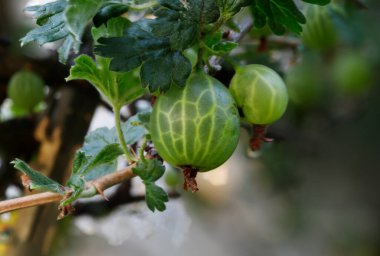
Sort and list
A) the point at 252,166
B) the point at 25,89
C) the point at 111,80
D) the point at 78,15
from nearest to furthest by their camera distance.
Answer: the point at 78,15 < the point at 111,80 < the point at 25,89 < the point at 252,166

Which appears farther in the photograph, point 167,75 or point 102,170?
point 102,170

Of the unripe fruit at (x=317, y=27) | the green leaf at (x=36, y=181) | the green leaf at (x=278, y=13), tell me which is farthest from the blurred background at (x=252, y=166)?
the green leaf at (x=36, y=181)

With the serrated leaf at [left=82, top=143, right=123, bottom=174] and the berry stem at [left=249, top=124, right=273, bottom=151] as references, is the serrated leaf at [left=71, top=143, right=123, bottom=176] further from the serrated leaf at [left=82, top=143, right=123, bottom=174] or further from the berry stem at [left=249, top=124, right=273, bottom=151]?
the berry stem at [left=249, top=124, right=273, bottom=151]

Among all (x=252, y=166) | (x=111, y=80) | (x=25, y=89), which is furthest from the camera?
(x=252, y=166)

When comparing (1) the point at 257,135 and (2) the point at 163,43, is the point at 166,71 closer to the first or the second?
(2) the point at 163,43

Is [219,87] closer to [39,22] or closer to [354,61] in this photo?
[39,22]

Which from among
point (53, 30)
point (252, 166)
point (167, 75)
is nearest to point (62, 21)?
point (53, 30)
